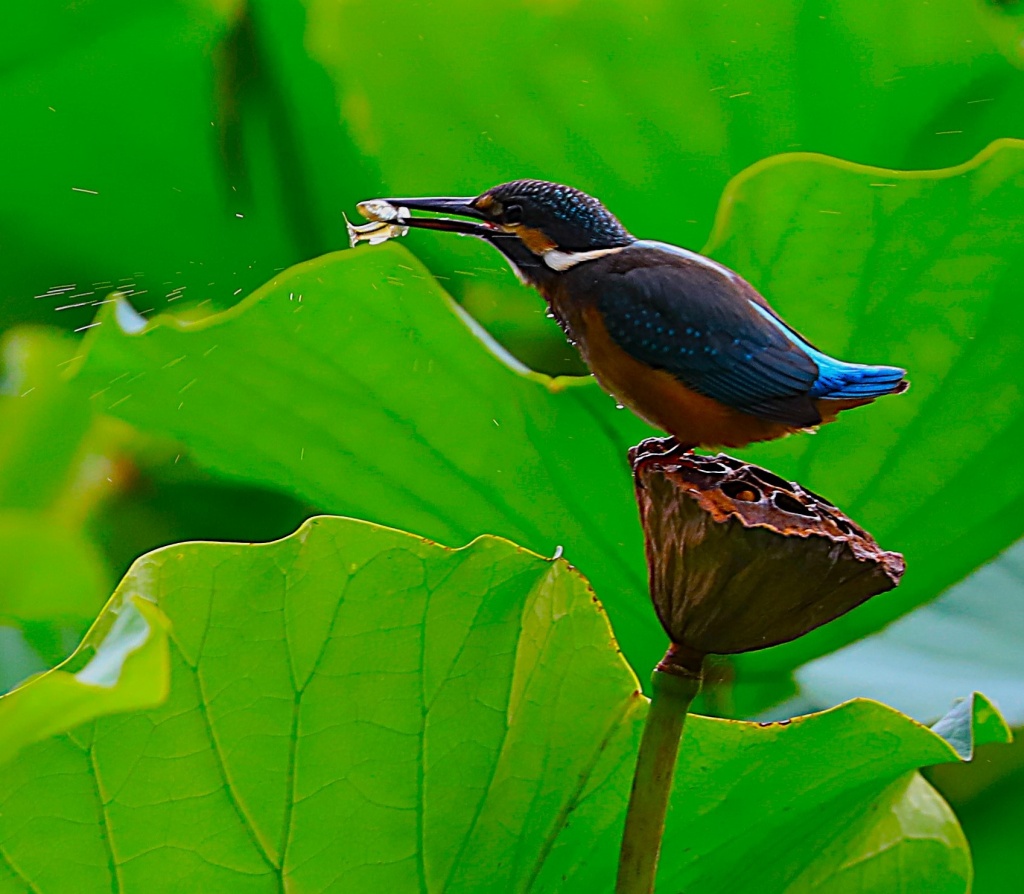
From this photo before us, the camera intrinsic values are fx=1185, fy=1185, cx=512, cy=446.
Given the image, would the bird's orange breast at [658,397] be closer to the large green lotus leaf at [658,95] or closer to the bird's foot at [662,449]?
the bird's foot at [662,449]

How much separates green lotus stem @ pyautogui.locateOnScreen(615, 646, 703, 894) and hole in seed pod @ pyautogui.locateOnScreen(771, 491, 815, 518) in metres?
0.04

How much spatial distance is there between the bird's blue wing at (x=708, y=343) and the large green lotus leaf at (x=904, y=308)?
0.34 ft

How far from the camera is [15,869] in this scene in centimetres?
28

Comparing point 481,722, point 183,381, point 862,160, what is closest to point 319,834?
point 481,722

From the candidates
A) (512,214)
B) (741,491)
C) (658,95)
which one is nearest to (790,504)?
(741,491)

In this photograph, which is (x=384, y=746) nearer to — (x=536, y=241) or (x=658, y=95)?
(x=536, y=241)

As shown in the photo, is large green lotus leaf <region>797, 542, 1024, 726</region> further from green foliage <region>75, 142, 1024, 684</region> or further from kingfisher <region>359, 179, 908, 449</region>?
kingfisher <region>359, 179, 908, 449</region>

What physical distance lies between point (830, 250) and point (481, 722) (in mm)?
215

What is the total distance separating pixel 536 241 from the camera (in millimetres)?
333

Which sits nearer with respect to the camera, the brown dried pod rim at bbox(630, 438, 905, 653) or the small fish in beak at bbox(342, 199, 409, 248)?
the brown dried pod rim at bbox(630, 438, 905, 653)

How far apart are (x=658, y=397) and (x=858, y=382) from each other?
2.1 inches

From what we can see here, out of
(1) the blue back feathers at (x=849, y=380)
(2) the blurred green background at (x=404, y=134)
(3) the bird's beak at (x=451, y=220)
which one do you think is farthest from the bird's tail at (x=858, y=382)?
(2) the blurred green background at (x=404, y=134)

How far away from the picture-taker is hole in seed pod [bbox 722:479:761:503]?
27 centimetres

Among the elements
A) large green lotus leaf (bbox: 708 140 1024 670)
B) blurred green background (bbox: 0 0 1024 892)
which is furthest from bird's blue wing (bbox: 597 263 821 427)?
blurred green background (bbox: 0 0 1024 892)
